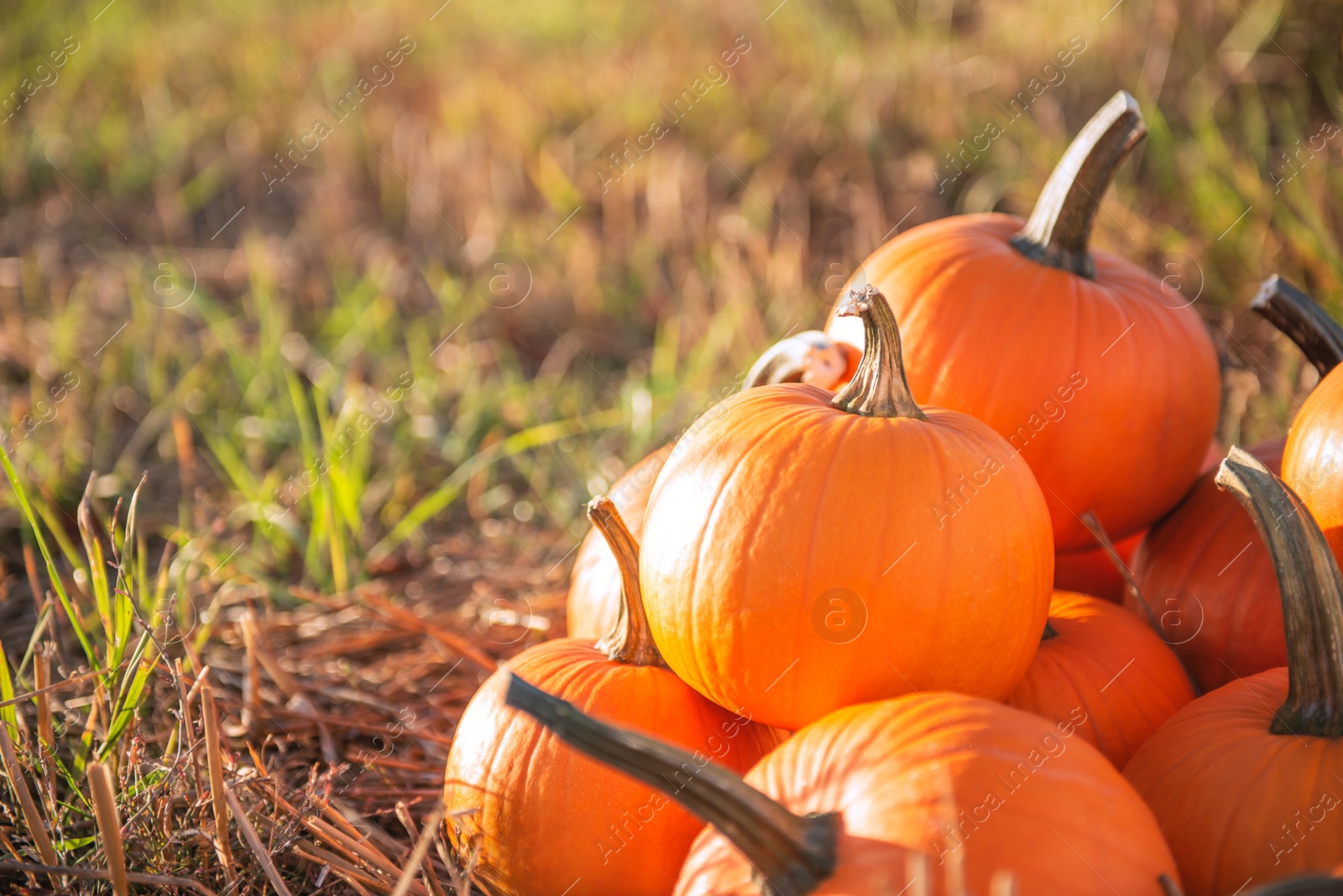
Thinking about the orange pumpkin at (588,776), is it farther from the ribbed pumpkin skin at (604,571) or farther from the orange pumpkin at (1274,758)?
the orange pumpkin at (1274,758)

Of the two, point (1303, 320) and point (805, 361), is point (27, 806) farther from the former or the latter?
point (1303, 320)

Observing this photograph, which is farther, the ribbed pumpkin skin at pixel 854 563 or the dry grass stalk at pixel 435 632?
the dry grass stalk at pixel 435 632

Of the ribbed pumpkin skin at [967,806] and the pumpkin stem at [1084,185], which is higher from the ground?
the pumpkin stem at [1084,185]

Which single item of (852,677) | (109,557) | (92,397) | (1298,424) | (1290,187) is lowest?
(1290,187)

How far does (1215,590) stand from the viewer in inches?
65.7

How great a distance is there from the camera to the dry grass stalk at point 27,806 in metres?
1.38

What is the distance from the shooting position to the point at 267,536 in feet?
9.17

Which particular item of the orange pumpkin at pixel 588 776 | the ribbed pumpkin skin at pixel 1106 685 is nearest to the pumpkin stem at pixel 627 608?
the orange pumpkin at pixel 588 776

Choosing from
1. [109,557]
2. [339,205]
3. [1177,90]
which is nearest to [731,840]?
[109,557]

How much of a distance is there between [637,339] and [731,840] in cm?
344

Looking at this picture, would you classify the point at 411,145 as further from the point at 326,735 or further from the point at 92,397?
the point at 326,735

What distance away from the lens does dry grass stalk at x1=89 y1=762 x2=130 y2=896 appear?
121 cm

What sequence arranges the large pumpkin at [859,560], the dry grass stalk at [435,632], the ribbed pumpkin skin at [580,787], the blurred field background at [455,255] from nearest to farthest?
the large pumpkin at [859,560], the ribbed pumpkin skin at [580,787], the dry grass stalk at [435,632], the blurred field background at [455,255]

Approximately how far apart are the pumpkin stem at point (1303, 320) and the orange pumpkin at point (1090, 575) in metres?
0.45
